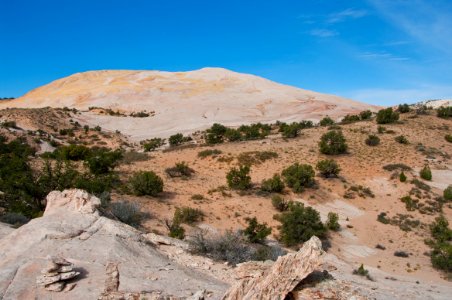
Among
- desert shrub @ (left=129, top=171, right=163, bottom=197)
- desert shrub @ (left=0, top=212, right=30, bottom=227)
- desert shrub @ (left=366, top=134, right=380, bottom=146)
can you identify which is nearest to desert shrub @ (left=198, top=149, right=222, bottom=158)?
desert shrub @ (left=129, top=171, right=163, bottom=197)

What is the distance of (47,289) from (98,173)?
16813mm

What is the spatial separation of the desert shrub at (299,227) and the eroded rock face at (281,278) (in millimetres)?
11727

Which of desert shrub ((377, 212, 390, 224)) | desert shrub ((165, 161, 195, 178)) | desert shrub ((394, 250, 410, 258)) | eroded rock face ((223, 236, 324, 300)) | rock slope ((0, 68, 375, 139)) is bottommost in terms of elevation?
desert shrub ((394, 250, 410, 258))

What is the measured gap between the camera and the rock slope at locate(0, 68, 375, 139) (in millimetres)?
59506

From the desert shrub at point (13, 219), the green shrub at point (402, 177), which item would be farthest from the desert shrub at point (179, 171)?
the green shrub at point (402, 177)

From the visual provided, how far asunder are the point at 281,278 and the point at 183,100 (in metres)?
68.9

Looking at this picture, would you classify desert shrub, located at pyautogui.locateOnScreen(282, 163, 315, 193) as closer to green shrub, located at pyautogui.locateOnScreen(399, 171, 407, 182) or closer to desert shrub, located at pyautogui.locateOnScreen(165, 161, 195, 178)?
green shrub, located at pyautogui.locateOnScreen(399, 171, 407, 182)

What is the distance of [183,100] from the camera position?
241ft

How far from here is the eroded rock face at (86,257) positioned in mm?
7551

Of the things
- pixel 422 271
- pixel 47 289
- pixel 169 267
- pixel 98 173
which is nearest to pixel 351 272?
pixel 422 271

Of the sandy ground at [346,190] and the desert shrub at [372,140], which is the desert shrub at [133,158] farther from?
the desert shrub at [372,140]

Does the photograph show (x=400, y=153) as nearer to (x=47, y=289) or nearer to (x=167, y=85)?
(x=47, y=289)

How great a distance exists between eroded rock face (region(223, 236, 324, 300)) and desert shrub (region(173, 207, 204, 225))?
1214 centimetres

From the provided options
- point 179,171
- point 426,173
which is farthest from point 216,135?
point 426,173
